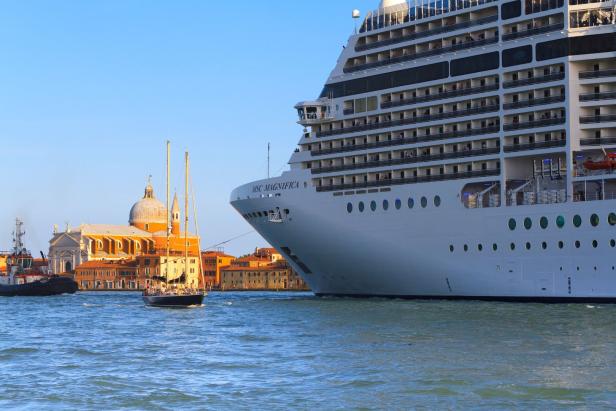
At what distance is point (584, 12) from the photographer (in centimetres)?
5359

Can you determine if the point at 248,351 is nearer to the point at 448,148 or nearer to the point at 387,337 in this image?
the point at 387,337

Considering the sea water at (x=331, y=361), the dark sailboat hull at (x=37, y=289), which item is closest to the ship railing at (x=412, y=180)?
the sea water at (x=331, y=361)

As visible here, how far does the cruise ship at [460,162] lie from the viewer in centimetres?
5175

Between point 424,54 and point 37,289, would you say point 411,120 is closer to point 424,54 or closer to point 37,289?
point 424,54

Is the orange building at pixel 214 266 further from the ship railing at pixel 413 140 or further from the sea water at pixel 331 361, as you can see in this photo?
the sea water at pixel 331 361

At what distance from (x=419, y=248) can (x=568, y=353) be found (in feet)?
77.4

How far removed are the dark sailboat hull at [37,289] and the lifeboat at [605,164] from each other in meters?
80.3

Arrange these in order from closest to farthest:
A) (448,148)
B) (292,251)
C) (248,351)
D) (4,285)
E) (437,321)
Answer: (248,351) < (437,321) < (448,148) < (292,251) < (4,285)

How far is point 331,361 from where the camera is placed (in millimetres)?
31969

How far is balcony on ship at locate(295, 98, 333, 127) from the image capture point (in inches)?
2517

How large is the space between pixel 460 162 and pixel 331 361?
2632 cm

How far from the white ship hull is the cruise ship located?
0.23 ft

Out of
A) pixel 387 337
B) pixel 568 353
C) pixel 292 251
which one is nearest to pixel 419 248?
pixel 292 251

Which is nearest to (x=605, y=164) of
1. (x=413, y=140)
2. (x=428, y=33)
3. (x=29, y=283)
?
(x=413, y=140)
